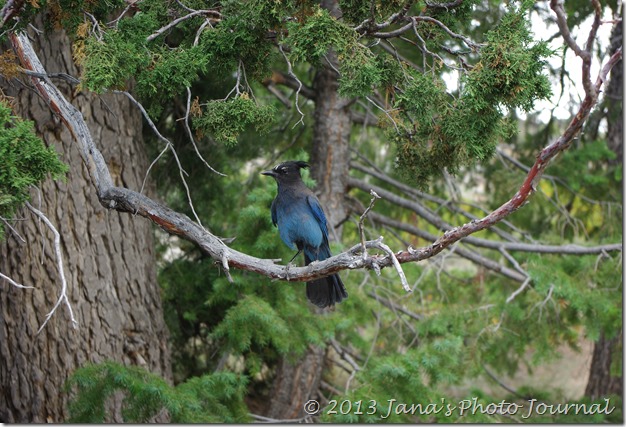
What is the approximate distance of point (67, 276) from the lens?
6082 millimetres

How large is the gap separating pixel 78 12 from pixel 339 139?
403 centimetres

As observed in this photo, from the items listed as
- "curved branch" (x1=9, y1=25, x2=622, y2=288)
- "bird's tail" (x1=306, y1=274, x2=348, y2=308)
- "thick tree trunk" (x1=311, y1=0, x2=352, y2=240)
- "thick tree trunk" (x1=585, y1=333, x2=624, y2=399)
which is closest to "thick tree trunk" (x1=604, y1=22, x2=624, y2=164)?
"thick tree trunk" (x1=585, y1=333, x2=624, y2=399)

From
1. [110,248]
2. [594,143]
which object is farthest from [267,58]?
[594,143]

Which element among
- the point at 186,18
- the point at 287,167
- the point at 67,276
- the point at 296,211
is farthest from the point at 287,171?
the point at 67,276

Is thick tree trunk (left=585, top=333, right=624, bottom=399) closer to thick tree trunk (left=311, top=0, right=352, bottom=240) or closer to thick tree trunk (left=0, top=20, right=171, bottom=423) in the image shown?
thick tree trunk (left=311, top=0, right=352, bottom=240)

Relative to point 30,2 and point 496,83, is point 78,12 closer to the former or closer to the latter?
point 30,2

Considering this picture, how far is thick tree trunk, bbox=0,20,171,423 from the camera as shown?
5941 mm

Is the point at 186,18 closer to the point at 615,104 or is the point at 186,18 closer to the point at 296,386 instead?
the point at 296,386

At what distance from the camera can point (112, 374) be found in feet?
18.4

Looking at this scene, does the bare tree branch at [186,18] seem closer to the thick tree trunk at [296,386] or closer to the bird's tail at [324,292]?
the bird's tail at [324,292]

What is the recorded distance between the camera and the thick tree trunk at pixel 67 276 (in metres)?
5.94

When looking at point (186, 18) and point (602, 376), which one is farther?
point (602, 376)

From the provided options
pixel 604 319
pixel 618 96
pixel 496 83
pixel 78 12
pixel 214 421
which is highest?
pixel 618 96

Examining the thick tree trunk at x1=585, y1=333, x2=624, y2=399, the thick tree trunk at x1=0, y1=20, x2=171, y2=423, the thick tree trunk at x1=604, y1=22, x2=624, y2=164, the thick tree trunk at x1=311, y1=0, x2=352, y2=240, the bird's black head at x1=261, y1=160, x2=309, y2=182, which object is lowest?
the thick tree trunk at x1=585, y1=333, x2=624, y2=399
